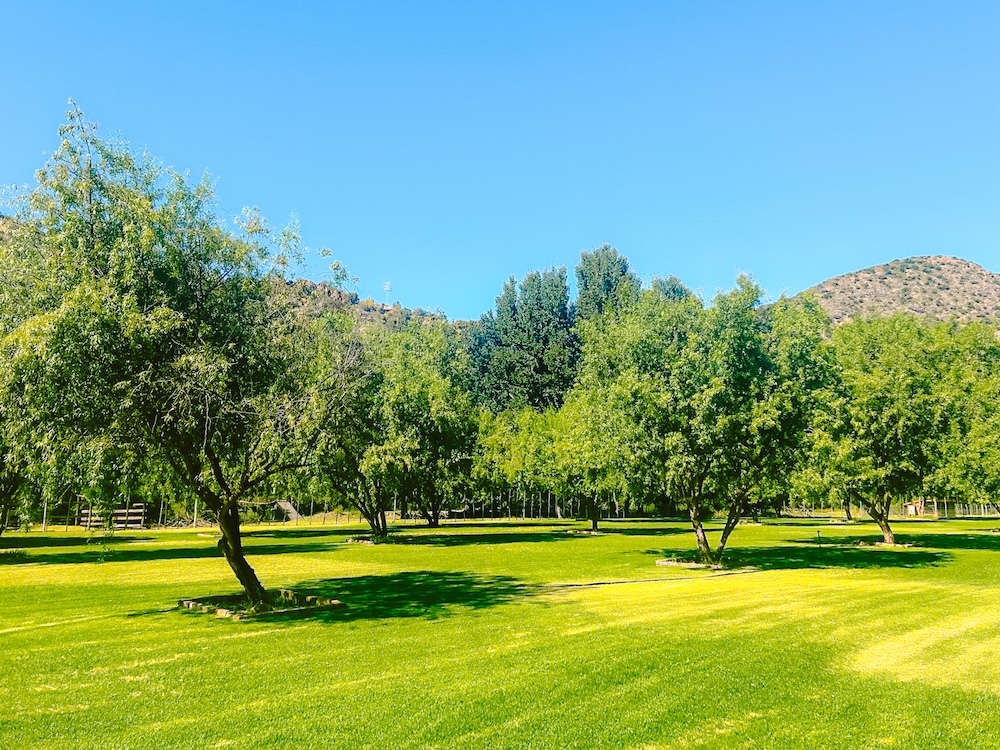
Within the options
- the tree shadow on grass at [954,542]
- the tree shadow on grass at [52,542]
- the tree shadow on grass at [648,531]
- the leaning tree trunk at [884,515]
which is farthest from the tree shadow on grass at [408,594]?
the tree shadow on grass at [648,531]

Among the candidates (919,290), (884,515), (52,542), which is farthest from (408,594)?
(919,290)

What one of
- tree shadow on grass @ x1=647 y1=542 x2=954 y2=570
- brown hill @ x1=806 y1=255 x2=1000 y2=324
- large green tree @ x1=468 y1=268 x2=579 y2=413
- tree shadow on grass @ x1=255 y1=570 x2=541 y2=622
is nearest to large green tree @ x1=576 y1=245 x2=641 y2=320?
large green tree @ x1=468 y1=268 x2=579 y2=413

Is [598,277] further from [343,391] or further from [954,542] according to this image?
[343,391]

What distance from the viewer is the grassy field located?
25.8 ft

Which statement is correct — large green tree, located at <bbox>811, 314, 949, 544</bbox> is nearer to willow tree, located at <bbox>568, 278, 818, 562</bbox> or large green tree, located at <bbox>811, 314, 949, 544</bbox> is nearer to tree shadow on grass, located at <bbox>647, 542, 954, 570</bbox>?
tree shadow on grass, located at <bbox>647, 542, 954, 570</bbox>

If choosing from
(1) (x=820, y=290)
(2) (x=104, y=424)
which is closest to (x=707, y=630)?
(2) (x=104, y=424)

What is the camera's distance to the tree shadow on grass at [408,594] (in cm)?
1575

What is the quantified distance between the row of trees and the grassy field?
3454 mm

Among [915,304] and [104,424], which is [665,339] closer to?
[104,424]

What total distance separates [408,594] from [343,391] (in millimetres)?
6211

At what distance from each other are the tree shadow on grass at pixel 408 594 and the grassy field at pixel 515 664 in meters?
0.15

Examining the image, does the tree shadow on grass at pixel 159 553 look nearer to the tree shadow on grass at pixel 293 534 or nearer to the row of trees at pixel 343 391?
the row of trees at pixel 343 391

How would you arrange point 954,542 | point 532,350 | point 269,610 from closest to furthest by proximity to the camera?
1. point 269,610
2. point 954,542
3. point 532,350

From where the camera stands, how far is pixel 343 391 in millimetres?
17438
